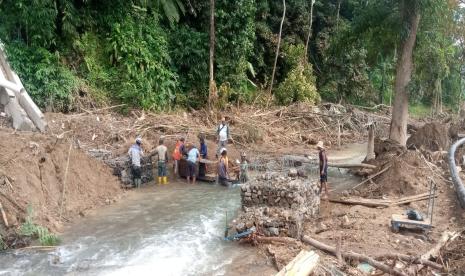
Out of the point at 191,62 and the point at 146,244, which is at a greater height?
the point at 191,62

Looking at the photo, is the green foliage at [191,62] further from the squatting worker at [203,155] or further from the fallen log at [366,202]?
the fallen log at [366,202]

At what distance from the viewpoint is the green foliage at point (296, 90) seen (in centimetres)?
2658

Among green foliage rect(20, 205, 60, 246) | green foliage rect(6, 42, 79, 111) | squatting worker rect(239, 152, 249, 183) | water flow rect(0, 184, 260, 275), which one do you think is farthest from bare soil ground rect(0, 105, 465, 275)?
squatting worker rect(239, 152, 249, 183)

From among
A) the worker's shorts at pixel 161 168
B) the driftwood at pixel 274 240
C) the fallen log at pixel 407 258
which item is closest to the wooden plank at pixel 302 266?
the driftwood at pixel 274 240

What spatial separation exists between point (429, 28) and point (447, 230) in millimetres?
9850

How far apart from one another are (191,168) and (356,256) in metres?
7.93

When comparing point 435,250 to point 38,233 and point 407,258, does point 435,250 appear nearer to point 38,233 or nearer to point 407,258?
point 407,258

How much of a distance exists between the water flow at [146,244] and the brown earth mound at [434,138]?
8.42 meters

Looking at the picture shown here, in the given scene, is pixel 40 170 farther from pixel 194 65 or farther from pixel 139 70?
pixel 194 65

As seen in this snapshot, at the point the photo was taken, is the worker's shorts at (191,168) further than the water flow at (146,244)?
Yes

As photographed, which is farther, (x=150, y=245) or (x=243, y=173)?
(x=243, y=173)

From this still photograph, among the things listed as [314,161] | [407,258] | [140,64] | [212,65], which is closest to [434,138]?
[314,161]

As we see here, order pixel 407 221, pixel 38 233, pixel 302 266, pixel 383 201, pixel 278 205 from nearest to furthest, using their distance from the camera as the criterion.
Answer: pixel 302 266
pixel 38 233
pixel 407 221
pixel 278 205
pixel 383 201

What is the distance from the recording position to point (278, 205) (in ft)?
36.3
